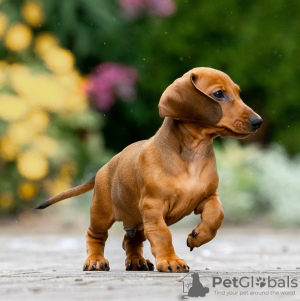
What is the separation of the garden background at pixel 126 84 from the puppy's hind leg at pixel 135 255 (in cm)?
499

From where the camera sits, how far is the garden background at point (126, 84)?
33.7 ft

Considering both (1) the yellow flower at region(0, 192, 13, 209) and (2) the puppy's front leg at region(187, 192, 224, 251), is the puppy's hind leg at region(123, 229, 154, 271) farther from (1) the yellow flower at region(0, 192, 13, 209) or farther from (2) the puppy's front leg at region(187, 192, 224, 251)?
(1) the yellow flower at region(0, 192, 13, 209)

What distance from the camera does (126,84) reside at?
38.7 ft

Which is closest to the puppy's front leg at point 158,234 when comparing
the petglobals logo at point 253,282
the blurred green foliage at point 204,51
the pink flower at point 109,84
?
the petglobals logo at point 253,282

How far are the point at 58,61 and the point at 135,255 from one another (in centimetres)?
664

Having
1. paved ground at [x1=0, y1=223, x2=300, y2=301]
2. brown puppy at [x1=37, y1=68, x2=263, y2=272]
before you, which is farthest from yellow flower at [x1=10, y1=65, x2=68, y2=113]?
brown puppy at [x1=37, y1=68, x2=263, y2=272]

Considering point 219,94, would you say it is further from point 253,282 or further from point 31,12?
point 31,12

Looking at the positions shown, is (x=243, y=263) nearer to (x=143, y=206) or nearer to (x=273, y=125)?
(x=143, y=206)

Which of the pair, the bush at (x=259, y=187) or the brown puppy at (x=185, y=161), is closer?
the brown puppy at (x=185, y=161)

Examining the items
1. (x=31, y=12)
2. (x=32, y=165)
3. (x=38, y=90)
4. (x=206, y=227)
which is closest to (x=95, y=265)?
(x=206, y=227)

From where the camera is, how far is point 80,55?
12047mm

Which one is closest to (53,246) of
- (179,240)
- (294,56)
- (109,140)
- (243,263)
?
(179,240)

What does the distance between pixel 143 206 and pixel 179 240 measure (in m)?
4.16

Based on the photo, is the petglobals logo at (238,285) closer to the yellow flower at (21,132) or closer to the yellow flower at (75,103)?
the yellow flower at (21,132)
